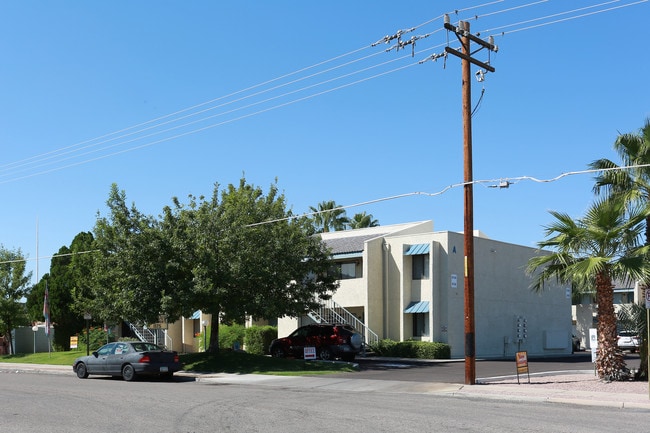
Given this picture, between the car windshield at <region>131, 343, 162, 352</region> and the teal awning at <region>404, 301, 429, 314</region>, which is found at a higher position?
the teal awning at <region>404, 301, 429, 314</region>

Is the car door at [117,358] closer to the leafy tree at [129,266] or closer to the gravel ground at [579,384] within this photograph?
the leafy tree at [129,266]

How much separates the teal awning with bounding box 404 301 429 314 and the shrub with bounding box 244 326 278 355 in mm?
7770

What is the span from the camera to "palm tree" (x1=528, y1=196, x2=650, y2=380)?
20578mm

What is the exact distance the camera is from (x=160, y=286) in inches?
1085

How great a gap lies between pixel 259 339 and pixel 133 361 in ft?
53.3

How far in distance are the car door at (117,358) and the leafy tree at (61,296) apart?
1890cm

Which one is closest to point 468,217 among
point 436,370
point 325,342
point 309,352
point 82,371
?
point 436,370

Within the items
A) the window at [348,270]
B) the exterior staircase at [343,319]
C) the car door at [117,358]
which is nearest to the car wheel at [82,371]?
the car door at [117,358]

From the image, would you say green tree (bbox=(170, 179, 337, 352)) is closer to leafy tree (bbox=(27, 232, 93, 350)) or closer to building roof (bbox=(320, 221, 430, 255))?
building roof (bbox=(320, 221, 430, 255))

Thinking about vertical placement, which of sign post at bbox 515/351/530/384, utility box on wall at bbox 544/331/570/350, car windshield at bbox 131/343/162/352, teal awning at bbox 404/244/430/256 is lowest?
utility box on wall at bbox 544/331/570/350

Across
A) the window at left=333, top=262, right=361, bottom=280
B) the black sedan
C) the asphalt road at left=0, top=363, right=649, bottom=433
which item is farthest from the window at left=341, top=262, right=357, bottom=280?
the asphalt road at left=0, top=363, right=649, bottom=433

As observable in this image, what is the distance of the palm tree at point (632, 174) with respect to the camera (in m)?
21.2

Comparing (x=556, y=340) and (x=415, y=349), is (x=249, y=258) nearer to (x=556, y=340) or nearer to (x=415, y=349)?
(x=415, y=349)

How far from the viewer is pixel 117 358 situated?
24281 millimetres
